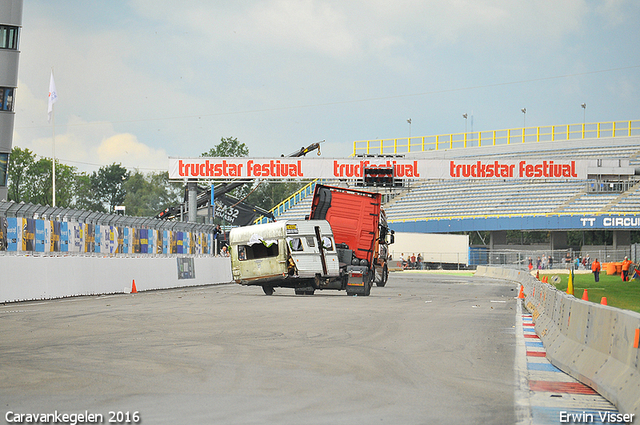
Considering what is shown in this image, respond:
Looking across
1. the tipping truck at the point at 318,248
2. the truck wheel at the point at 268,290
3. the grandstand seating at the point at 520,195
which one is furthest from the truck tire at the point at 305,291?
the grandstand seating at the point at 520,195

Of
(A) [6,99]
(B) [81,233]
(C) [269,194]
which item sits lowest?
(B) [81,233]

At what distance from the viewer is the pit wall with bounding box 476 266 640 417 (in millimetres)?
6926

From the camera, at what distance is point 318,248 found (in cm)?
2578

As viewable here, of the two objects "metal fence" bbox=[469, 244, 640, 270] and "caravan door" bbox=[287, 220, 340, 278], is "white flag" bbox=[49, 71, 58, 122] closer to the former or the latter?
"caravan door" bbox=[287, 220, 340, 278]

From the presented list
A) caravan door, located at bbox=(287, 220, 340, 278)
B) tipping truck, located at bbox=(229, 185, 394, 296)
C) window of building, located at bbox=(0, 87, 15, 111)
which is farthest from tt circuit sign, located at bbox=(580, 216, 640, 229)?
window of building, located at bbox=(0, 87, 15, 111)

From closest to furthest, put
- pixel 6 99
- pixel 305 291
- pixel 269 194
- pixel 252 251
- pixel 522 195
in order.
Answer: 1. pixel 252 251
2. pixel 305 291
3. pixel 6 99
4. pixel 522 195
5. pixel 269 194

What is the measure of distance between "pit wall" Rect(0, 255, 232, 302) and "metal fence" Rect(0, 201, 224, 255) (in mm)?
390

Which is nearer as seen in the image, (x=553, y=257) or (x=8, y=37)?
(x=8, y=37)

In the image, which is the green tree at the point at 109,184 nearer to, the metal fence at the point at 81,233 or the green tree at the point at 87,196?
the green tree at the point at 87,196

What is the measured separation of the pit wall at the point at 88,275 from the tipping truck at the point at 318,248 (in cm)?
410

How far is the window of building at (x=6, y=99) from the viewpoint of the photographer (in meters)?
44.0

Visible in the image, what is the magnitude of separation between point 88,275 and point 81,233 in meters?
1.40

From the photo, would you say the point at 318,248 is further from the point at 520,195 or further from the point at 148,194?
the point at 148,194

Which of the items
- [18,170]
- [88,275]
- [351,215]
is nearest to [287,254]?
[351,215]
